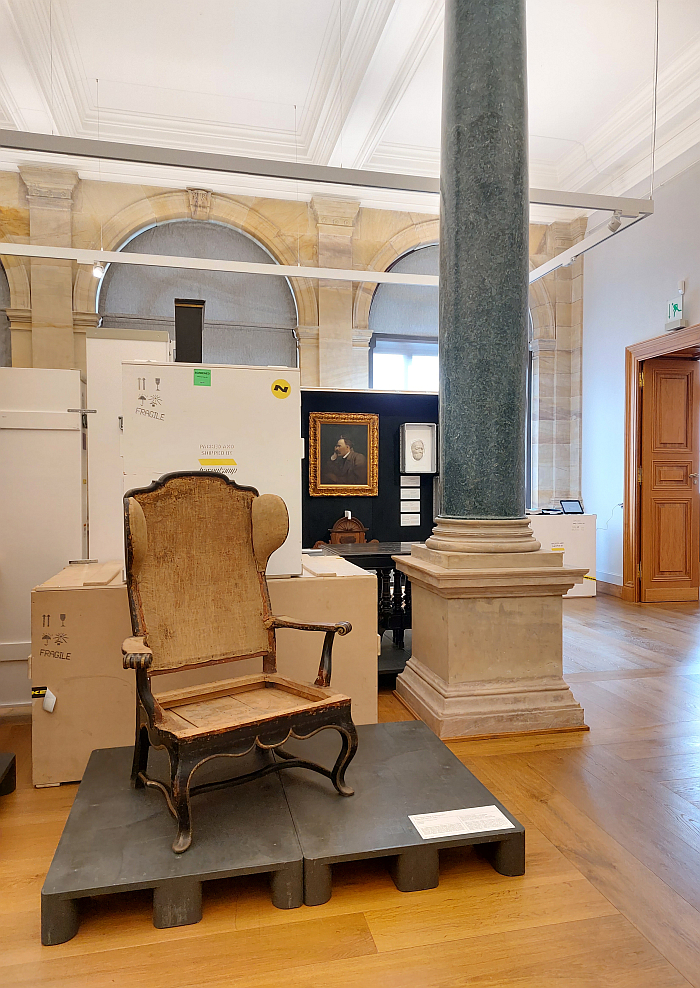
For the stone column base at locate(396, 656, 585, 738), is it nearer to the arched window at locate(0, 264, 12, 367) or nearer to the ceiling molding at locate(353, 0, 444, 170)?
the ceiling molding at locate(353, 0, 444, 170)

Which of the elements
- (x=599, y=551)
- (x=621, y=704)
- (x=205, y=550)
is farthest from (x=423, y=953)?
(x=599, y=551)

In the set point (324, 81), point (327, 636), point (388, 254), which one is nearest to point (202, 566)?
point (327, 636)

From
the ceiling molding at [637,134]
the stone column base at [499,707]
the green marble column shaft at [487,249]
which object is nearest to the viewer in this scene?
the stone column base at [499,707]

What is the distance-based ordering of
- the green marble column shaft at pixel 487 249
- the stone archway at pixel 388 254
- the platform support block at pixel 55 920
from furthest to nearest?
the stone archway at pixel 388 254
the green marble column shaft at pixel 487 249
the platform support block at pixel 55 920

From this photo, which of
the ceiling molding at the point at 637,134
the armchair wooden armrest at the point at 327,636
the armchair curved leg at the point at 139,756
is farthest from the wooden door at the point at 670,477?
the armchair curved leg at the point at 139,756

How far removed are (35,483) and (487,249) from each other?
2.80 meters

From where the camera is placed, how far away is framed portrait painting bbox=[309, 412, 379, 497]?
23.5 feet

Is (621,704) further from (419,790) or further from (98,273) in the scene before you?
(98,273)

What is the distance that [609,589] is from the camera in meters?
→ 8.04

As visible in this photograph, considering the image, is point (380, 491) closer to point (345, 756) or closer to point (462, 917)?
point (345, 756)

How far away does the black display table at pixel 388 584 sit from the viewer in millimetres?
4559

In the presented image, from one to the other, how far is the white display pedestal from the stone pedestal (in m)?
4.33

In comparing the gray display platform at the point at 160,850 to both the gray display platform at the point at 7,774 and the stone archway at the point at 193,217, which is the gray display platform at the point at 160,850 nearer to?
the gray display platform at the point at 7,774

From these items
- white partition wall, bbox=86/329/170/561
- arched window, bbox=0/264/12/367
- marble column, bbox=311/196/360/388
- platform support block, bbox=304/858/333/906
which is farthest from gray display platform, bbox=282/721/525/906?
arched window, bbox=0/264/12/367
